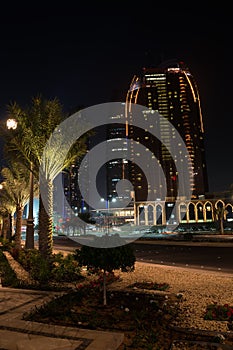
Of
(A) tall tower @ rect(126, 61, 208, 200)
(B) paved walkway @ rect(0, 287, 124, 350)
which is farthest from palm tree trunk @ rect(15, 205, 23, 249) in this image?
(A) tall tower @ rect(126, 61, 208, 200)

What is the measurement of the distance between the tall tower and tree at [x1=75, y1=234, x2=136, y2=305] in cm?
13120

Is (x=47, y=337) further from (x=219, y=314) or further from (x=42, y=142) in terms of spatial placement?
(x=42, y=142)

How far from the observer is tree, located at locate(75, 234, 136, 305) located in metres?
6.68

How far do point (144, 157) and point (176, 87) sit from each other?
43.1 metres

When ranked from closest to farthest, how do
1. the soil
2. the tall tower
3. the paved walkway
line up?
the paved walkway, the soil, the tall tower

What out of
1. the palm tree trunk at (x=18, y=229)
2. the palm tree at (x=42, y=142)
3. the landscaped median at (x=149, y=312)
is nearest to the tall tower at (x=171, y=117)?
the palm tree trunk at (x=18, y=229)

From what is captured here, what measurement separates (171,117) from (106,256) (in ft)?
494

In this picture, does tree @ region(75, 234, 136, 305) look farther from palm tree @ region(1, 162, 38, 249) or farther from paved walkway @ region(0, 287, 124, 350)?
palm tree @ region(1, 162, 38, 249)

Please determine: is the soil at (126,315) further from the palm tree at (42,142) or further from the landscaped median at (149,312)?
the palm tree at (42,142)

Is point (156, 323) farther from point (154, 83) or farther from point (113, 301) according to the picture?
point (154, 83)

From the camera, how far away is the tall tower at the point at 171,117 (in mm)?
143375

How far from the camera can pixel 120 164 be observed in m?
183

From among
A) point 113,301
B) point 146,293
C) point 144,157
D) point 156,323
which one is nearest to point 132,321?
point 156,323

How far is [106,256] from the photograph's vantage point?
6.66m
